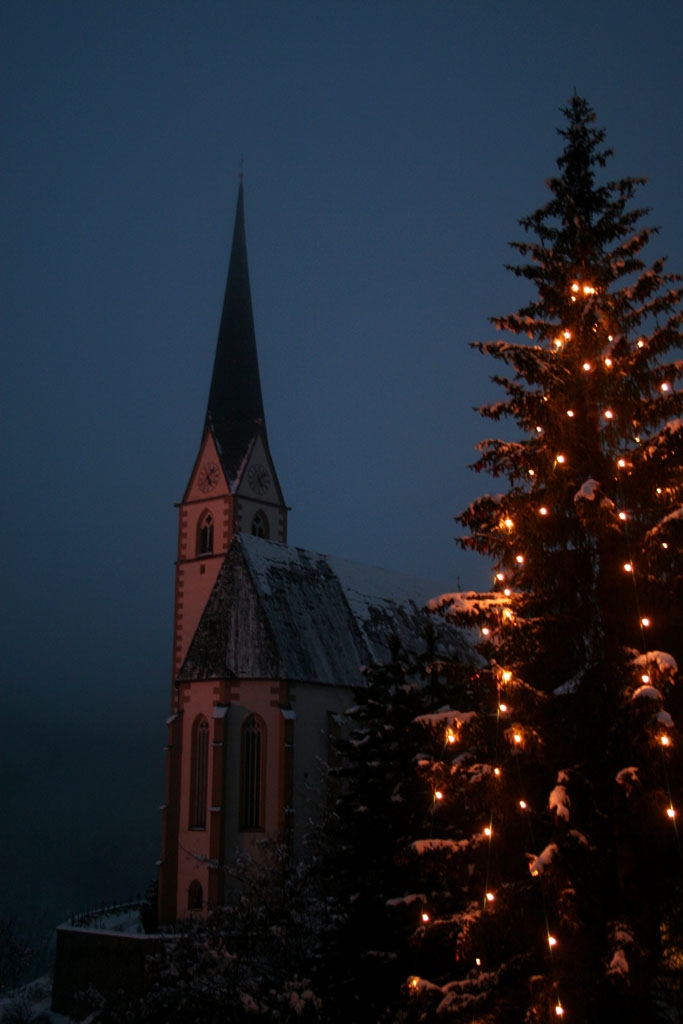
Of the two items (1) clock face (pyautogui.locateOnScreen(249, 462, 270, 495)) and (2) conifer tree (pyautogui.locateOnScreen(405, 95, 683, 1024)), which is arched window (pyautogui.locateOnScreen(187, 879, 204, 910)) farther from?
(1) clock face (pyautogui.locateOnScreen(249, 462, 270, 495))

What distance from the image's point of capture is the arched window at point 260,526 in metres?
44.7

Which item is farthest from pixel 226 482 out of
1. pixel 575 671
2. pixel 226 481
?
pixel 575 671

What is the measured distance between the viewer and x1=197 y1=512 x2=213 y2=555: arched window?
1746 inches

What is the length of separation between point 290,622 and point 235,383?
64.5 ft

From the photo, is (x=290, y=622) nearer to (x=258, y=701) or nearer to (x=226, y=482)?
(x=258, y=701)

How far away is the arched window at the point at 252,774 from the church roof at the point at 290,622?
5.09ft

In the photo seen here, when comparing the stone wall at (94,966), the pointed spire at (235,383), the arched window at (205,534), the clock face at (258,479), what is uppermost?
the pointed spire at (235,383)

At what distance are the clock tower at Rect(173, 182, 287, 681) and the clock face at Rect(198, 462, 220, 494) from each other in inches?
1.9

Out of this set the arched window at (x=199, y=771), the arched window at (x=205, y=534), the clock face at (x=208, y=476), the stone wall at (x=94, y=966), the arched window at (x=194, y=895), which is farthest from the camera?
the clock face at (x=208, y=476)

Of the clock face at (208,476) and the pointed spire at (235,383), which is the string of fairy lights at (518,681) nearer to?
the pointed spire at (235,383)

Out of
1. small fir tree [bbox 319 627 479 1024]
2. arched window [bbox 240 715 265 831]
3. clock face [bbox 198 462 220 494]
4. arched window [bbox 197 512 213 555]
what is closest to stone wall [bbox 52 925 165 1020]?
arched window [bbox 240 715 265 831]

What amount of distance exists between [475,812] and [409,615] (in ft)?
84.4

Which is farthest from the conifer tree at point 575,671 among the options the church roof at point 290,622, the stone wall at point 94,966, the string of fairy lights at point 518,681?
the church roof at point 290,622

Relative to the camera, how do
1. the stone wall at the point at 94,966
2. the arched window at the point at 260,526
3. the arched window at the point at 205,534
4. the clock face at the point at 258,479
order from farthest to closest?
the clock face at the point at 258,479, the arched window at the point at 260,526, the arched window at the point at 205,534, the stone wall at the point at 94,966
